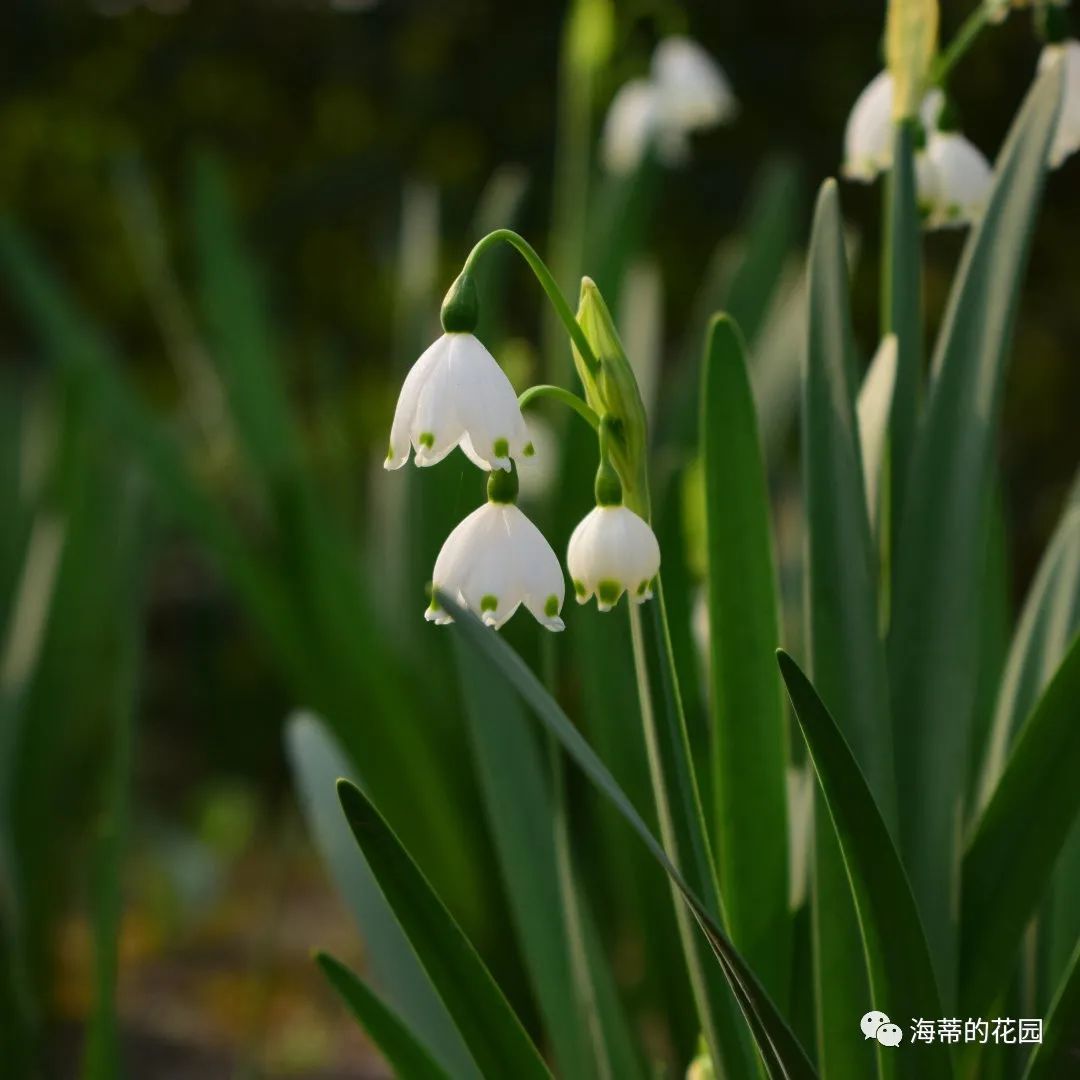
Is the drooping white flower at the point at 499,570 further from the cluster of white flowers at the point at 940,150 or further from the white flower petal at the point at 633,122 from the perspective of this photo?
the white flower petal at the point at 633,122

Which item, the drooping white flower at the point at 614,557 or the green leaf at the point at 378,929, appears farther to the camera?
the green leaf at the point at 378,929

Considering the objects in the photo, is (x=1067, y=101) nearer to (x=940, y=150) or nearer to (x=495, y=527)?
(x=940, y=150)

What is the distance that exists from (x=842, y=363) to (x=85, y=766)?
1.34 meters

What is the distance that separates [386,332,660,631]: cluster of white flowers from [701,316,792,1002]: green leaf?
176mm

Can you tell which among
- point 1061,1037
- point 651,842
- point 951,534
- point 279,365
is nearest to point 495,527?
point 651,842

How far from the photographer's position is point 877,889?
0.70m

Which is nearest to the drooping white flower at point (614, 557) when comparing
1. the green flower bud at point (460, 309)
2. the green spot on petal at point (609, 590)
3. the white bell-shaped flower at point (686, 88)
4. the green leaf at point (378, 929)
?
the green spot on petal at point (609, 590)

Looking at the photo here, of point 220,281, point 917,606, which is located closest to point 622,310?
point 220,281

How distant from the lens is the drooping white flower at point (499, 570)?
2.18 feet

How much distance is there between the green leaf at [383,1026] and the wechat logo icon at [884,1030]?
260mm

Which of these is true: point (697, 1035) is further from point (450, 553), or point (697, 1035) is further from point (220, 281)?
point (220, 281)

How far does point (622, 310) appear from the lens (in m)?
1.82

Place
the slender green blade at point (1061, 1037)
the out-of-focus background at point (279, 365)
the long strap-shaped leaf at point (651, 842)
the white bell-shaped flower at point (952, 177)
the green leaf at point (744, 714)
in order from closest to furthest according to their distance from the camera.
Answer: the long strap-shaped leaf at point (651, 842) → the slender green blade at point (1061, 1037) → the green leaf at point (744, 714) → the white bell-shaped flower at point (952, 177) → the out-of-focus background at point (279, 365)

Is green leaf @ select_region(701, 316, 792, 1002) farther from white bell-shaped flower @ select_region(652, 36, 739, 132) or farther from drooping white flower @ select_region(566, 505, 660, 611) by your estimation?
white bell-shaped flower @ select_region(652, 36, 739, 132)
